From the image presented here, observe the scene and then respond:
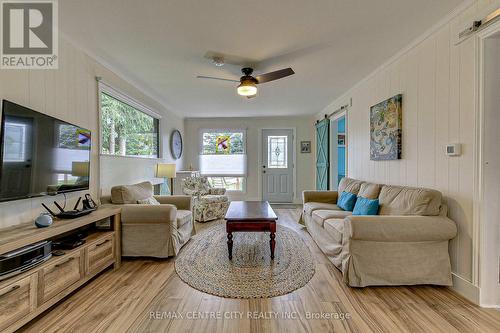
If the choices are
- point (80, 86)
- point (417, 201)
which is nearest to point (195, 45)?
point (80, 86)

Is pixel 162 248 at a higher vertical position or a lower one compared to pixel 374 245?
lower

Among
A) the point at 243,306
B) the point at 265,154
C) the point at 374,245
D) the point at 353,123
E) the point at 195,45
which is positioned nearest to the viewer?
the point at 243,306

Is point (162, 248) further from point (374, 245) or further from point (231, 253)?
point (374, 245)

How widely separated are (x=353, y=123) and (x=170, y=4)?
3413 millimetres

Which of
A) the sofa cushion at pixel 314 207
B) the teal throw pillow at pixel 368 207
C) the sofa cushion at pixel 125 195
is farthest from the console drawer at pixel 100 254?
the teal throw pillow at pixel 368 207

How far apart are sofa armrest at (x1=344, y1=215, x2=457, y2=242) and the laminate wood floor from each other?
1.63 feet

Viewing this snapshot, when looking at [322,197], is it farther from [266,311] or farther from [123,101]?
[123,101]

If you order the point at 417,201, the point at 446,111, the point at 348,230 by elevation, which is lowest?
the point at 348,230

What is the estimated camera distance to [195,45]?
8.57ft

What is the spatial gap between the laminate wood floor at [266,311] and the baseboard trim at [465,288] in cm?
5

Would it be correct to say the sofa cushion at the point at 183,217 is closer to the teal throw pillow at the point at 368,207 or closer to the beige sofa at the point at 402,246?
the beige sofa at the point at 402,246

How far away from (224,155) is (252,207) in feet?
11.5

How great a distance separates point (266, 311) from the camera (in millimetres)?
1843

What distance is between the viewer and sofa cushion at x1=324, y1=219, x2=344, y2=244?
8.09ft
